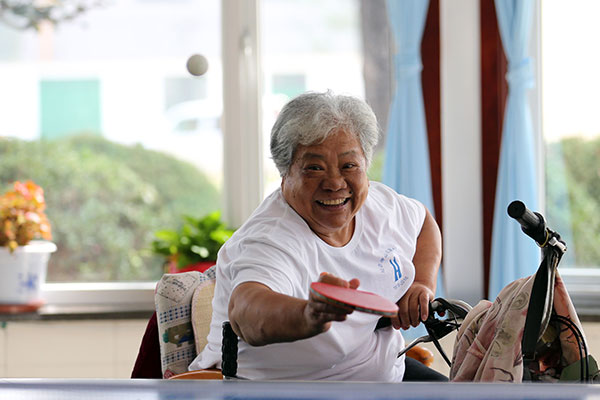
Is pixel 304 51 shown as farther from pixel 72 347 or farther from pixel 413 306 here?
pixel 413 306

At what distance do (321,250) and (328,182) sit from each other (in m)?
0.14

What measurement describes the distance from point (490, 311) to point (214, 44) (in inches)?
90.2

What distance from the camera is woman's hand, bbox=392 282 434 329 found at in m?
1.61

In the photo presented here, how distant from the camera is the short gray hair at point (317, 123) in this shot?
1.48 metres

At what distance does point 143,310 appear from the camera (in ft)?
10.1

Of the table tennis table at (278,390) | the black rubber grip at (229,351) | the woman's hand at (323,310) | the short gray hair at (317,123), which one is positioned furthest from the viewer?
the short gray hair at (317,123)

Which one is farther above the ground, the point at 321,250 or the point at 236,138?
the point at 236,138

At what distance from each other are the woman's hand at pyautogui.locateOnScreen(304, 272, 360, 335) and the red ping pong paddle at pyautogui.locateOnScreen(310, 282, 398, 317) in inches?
0.5

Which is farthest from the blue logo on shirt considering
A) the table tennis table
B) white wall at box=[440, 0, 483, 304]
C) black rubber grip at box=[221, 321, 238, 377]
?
white wall at box=[440, 0, 483, 304]

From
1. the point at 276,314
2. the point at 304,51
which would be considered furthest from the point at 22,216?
the point at 276,314

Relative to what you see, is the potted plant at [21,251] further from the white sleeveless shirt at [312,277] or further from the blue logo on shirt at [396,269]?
→ the blue logo on shirt at [396,269]

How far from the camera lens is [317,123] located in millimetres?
1474

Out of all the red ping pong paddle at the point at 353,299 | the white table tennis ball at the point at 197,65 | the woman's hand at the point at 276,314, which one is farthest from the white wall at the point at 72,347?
the red ping pong paddle at the point at 353,299

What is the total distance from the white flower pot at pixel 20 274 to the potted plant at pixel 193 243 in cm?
50
